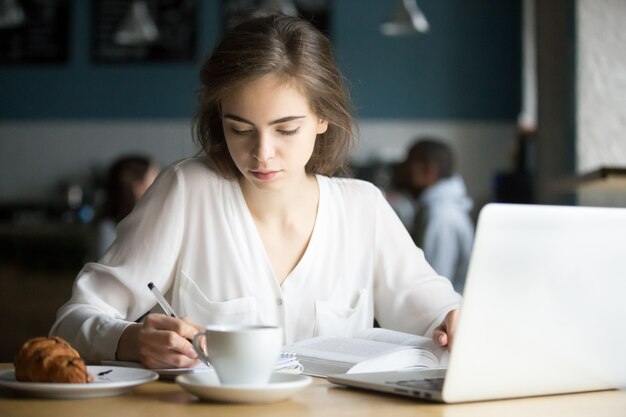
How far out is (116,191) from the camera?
4.38 metres

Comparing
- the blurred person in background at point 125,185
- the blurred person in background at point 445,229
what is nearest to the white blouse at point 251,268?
the blurred person in background at point 125,185

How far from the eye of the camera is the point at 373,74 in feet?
26.9

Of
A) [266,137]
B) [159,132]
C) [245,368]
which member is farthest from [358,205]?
[159,132]

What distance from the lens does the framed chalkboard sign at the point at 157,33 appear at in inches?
317

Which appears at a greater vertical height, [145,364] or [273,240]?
[273,240]

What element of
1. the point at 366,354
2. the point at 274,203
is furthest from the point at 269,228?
the point at 366,354

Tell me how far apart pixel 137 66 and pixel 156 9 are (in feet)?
1.69

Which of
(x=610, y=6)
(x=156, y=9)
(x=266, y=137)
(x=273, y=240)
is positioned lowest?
(x=273, y=240)

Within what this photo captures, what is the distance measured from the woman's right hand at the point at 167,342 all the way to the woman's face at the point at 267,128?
40 centimetres

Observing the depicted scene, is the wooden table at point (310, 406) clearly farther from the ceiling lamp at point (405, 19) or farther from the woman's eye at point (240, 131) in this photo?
the ceiling lamp at point (405, 19)

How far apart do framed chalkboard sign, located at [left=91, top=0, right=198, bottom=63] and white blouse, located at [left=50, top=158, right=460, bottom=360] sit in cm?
620

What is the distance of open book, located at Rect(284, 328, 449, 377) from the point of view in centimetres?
142

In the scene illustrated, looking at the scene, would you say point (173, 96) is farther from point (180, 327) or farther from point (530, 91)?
point (180, 327)

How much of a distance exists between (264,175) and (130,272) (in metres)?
0.31
